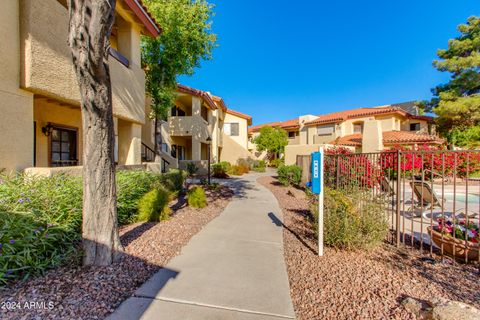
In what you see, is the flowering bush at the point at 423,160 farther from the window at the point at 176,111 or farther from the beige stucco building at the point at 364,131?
the window at the point at 176,111

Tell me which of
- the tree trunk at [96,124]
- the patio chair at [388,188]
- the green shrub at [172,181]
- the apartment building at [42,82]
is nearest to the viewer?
the tree trunk at [96,124]

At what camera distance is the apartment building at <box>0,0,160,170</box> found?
16.0 feet

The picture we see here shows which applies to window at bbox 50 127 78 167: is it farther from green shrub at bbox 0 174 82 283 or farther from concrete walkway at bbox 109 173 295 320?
concrete walkway at bbox 109 173 295 320

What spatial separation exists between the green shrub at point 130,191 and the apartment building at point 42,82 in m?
2.06

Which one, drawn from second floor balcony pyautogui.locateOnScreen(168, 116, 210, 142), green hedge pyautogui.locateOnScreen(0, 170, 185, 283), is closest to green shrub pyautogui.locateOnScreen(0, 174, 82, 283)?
green hedge pyautogui.locateOnScreen(0, 170, 185, 283)

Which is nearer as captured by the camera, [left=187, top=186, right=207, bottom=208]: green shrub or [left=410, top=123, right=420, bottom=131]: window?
[left=187, top=186, right=207, bottom=208]: green shrub

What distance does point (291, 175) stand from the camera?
13500mm

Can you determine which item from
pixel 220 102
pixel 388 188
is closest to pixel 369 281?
pixel 388 188

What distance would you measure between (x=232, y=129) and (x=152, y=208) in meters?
25.5

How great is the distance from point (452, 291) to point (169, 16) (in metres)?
13.3

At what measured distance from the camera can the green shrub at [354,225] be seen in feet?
14.3

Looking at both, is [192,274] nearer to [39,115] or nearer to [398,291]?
[398,291]

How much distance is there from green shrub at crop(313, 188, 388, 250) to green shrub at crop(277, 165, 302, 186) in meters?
8.38

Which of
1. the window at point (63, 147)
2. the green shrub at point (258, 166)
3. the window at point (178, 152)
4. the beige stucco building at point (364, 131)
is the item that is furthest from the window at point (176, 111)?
the window at point (63, 147)
